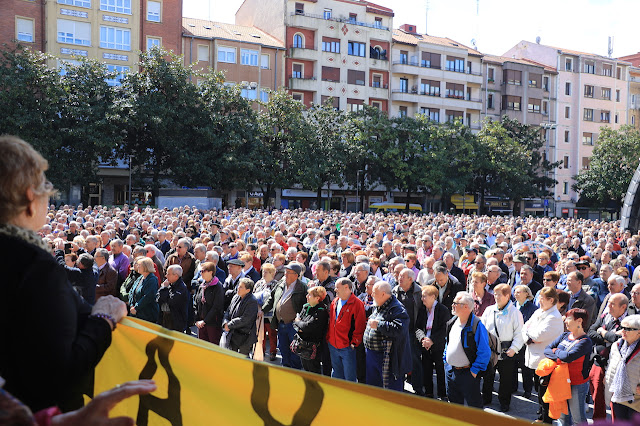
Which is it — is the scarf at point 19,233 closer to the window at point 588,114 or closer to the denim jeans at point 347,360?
the denim jeans at point 347,360

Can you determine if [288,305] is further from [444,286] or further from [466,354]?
[466,354]

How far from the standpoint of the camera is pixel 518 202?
61.2 metres

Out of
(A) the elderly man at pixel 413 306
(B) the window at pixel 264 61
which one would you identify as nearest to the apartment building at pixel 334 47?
(B) the window at pixel 264 61

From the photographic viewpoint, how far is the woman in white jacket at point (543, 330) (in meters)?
6.97

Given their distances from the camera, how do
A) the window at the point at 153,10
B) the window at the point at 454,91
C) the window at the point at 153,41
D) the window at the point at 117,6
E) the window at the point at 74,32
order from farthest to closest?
1. the window at the point at 454,91
2. the window at the point at 153,10
3. the window at the point at 153,41
4. the window at the point at 117,6
5. the window at the point at 74,32

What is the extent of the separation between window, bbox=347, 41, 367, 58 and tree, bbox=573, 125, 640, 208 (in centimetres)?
2495

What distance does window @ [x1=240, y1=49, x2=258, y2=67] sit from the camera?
2071 inches

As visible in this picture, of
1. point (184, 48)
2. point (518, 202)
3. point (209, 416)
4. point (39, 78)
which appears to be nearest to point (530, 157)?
point (518, 202)

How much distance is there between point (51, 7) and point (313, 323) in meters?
44.3

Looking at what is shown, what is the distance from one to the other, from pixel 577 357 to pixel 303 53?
51.5 metres

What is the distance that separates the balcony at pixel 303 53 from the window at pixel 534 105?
87.6 feet

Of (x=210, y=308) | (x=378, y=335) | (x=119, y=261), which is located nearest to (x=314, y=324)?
(x=378, y=335)

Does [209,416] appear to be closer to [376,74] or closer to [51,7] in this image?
[51,7]

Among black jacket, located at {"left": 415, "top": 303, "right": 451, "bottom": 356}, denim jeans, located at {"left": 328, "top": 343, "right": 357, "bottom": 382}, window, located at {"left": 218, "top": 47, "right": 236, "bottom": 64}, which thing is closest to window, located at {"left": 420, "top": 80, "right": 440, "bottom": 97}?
window, located at {"left": 218, "top": 47, "right": 236, "bottom": 64}
